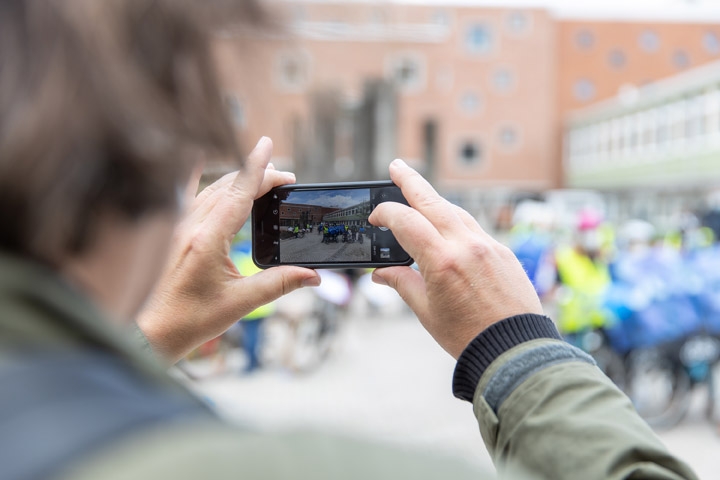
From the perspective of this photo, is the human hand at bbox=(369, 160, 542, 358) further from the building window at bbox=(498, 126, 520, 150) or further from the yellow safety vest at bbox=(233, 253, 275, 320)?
the building window at bbox=(498, 126, 520, 150)

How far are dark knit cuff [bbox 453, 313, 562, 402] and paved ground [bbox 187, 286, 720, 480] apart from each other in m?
3.97

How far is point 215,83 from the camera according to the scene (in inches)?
25.4

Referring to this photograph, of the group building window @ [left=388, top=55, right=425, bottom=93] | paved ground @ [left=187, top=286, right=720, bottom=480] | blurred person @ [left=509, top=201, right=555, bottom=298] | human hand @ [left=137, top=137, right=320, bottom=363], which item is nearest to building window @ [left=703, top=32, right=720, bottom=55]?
building window @ [left=388, top=55, right=425, bottom=93]

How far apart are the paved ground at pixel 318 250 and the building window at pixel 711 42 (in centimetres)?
5469

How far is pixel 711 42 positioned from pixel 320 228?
2162 inches

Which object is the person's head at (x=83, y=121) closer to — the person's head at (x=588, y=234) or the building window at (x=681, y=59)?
the person's head at (x=588, y=234)

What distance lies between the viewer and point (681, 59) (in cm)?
5031

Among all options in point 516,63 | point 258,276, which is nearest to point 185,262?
point 258,276

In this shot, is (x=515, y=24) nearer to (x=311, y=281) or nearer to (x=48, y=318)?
(x=311, y=281)

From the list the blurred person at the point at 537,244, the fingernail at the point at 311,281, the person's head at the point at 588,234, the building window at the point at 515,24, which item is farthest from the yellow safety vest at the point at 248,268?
the building window at the point at 515,24

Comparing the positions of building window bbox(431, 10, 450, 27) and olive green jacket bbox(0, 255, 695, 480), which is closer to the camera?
olive green jacket bbox(0, 255, 695, 480)

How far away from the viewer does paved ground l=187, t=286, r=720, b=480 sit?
6.30 m

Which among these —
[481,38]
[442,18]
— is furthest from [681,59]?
[442,18]

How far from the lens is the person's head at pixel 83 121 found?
54 centimetres
